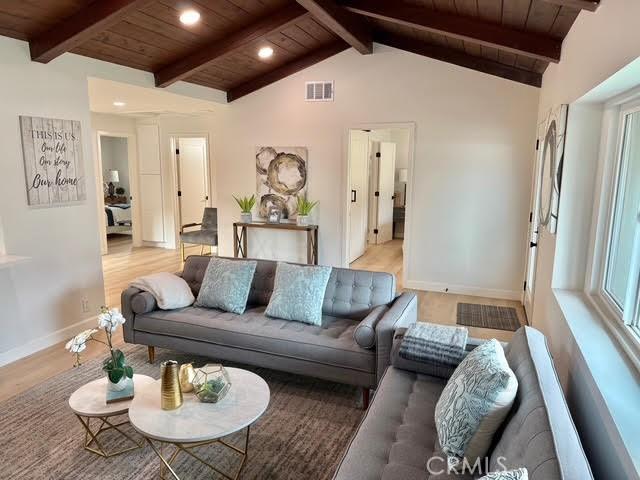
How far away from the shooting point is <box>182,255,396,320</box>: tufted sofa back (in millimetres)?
3113

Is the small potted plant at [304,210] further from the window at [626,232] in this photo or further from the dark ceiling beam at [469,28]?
the window at [626,232]

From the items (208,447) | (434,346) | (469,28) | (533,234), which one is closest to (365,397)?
(434,346)

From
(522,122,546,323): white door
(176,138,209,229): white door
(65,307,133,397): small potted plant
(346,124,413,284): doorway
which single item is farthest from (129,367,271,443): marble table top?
(176,138,209,229): white door

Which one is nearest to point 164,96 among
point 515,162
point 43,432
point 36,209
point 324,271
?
point 36,209

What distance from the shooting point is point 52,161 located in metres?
3.46

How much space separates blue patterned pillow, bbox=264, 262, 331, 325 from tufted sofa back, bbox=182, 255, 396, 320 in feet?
0.38

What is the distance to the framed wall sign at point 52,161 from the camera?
3.29 m

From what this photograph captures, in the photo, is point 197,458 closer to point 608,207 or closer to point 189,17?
point 608,207

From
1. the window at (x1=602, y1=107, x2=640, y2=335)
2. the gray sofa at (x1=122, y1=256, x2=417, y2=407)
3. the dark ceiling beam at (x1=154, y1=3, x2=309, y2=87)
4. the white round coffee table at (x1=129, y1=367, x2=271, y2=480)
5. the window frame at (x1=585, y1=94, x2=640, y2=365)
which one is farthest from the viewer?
the dark ceiling beam at (x1=154, y1=3, x2=309, y2=87)

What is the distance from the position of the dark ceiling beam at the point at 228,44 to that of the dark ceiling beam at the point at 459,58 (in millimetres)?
1425

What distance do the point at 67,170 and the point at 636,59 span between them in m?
3.78

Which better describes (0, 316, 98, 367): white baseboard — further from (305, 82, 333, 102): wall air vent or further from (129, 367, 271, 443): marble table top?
(305, 82, 333, 102): wall air vent

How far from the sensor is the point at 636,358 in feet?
5.78

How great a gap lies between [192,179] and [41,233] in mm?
4410
